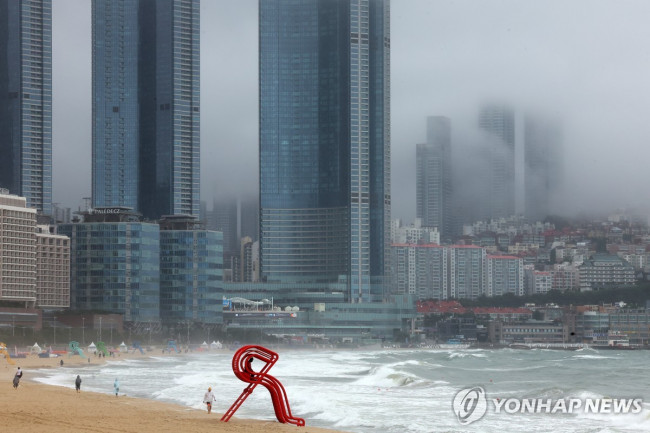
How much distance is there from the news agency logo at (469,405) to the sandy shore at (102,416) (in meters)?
10.3

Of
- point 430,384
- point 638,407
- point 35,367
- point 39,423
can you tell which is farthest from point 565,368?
point 39,423

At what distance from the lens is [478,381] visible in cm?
10425

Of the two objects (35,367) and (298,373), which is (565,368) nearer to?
(298,373)

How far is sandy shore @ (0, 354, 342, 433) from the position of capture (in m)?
51.5

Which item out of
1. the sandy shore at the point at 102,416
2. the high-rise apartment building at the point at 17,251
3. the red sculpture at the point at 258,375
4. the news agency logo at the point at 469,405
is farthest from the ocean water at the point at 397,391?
the high-rise apartment building at the point at 17,251

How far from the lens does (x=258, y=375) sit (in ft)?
177

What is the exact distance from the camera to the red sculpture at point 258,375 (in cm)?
5294

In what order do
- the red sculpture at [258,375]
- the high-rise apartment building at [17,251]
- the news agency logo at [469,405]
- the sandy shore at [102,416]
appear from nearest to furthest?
the sandy shore at [102,416], the red sculpture at [258,375], the news agency logo at [469,405], the high-rise apartment building at [17,251]
